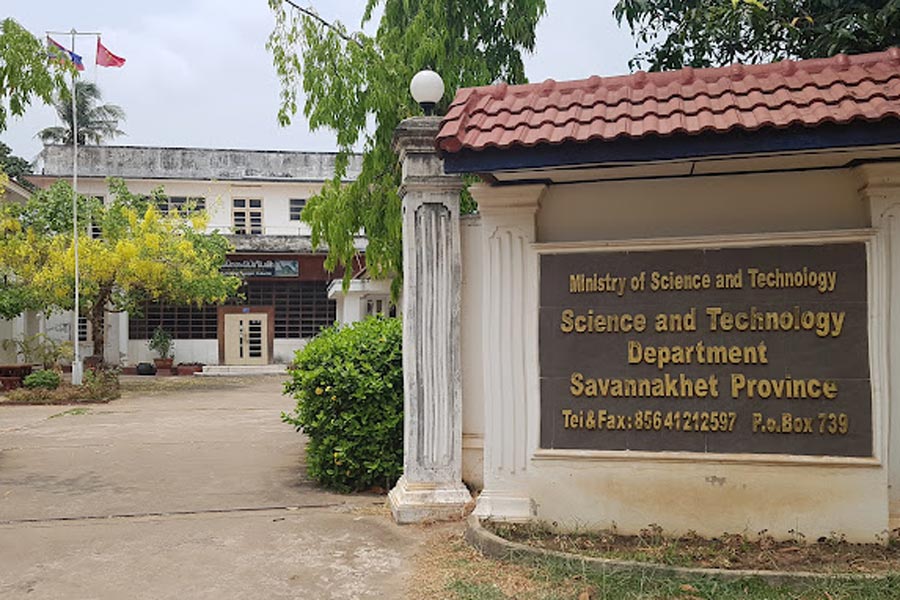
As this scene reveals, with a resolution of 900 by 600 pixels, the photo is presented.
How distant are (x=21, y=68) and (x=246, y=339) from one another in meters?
24.7

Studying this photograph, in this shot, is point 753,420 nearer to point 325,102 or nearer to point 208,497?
point 208,497

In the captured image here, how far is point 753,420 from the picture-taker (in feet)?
18.2

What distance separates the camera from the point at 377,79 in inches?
440

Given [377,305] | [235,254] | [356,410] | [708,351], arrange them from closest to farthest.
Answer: [708,351] → [356,410] → [377,305] → [235,254]

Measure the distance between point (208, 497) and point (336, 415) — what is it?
148cm

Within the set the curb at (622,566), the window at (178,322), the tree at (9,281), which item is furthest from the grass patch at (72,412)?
the window at (178,322)

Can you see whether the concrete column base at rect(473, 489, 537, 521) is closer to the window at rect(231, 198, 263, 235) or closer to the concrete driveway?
the concrete driveway

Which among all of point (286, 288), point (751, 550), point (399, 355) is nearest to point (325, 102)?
point (399, 355)

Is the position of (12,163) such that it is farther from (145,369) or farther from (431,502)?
(431,502)

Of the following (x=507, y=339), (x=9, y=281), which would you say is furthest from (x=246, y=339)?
(x=507, y=339)

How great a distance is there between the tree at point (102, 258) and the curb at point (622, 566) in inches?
763

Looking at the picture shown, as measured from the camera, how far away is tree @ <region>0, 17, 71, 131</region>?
9133 millimetres

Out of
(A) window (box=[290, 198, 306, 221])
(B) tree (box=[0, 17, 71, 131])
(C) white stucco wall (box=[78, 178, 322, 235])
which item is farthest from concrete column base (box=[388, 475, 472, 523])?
(A) window (box=[290, 198, 306, 221])

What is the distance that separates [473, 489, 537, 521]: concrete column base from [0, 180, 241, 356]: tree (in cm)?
1891
